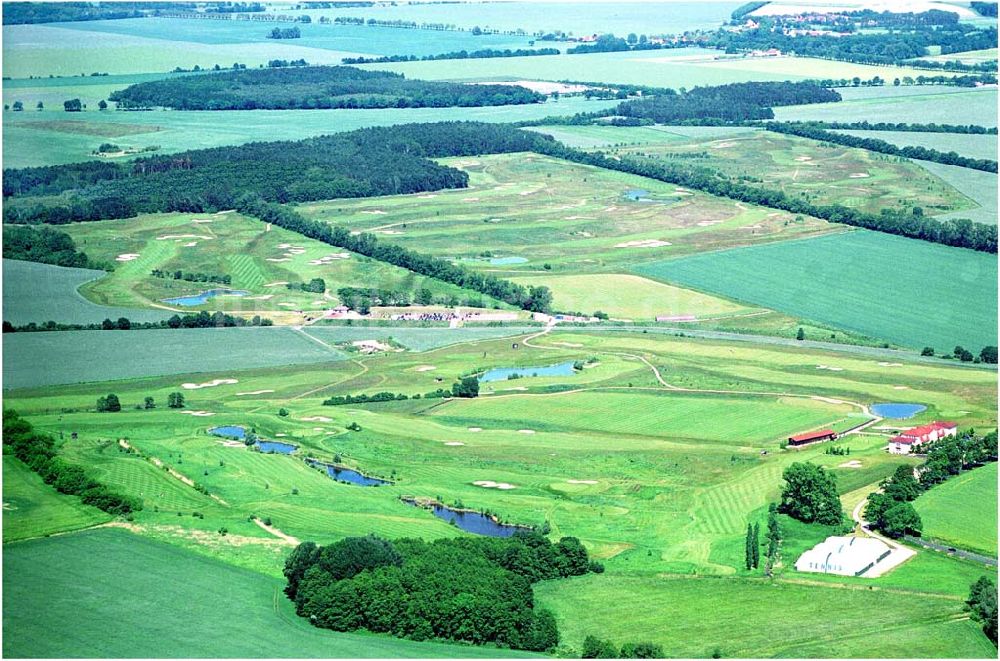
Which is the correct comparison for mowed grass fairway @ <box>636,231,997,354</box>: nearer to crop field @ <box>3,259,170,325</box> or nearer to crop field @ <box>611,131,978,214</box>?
crop field @ <box>611,131,978,214</box>

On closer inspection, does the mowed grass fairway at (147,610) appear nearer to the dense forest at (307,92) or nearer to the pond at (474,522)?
the pond at (474,522)

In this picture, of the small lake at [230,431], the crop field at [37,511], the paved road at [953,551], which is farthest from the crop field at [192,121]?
the paved road at [953,551]

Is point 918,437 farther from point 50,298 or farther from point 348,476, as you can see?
point 50,298

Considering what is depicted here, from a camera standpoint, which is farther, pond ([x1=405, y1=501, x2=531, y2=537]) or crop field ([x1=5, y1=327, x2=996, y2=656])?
pond ([x1=405, y1=501, x2=531, y2=537])

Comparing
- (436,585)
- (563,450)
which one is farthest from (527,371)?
(436,585)

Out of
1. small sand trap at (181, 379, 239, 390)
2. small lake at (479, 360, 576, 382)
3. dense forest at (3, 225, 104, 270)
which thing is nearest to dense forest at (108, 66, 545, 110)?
dense forest at (3, 225, 104, 270)

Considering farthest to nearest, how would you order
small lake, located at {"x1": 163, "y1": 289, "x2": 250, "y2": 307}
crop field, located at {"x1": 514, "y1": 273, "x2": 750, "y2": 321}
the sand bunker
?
small lake, located at {"x1": 163, "y1": 289, "x2": 250, "y2": 307}
crop field, located at {"x1": 514, "y1": 273, "x2": 750, "y2": 321}
the sand bunker

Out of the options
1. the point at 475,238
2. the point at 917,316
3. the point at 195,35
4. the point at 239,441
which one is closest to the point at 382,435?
the point at 239,441
